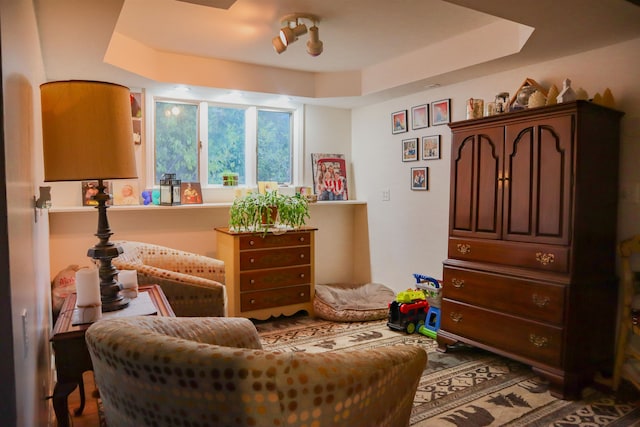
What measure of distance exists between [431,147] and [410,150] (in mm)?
269

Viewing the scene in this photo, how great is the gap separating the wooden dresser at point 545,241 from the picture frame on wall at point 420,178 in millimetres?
920

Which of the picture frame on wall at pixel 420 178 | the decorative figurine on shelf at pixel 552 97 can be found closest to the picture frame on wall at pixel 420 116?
the picture frame on wall at pixel 420 178

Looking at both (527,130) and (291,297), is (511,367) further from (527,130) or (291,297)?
(291,297)

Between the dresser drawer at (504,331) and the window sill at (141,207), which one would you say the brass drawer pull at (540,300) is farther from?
the window sill at (141,207)

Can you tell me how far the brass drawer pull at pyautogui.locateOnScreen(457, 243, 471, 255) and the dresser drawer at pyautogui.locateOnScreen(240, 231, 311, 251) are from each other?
4.83 feet

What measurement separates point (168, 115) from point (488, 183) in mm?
2905

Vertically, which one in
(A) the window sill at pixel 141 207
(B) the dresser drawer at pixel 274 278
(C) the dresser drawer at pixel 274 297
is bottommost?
(C) the dresser drawer at pixel 274 297

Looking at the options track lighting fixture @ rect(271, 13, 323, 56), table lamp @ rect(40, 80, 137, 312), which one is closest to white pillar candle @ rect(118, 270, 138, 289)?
table lamp @ rect(40, 80, 137, 312)

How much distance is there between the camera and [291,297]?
4.04m

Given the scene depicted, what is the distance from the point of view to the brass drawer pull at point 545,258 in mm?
2594

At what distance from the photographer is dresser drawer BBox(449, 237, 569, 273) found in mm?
2570

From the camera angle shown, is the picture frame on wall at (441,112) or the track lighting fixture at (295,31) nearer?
the track lighting fixture at (295,31)

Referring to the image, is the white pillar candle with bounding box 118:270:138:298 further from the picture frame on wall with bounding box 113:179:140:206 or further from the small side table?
the picture frame on wall with bounding box 113:179:140:206

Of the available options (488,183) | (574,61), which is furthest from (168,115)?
(574,61)
